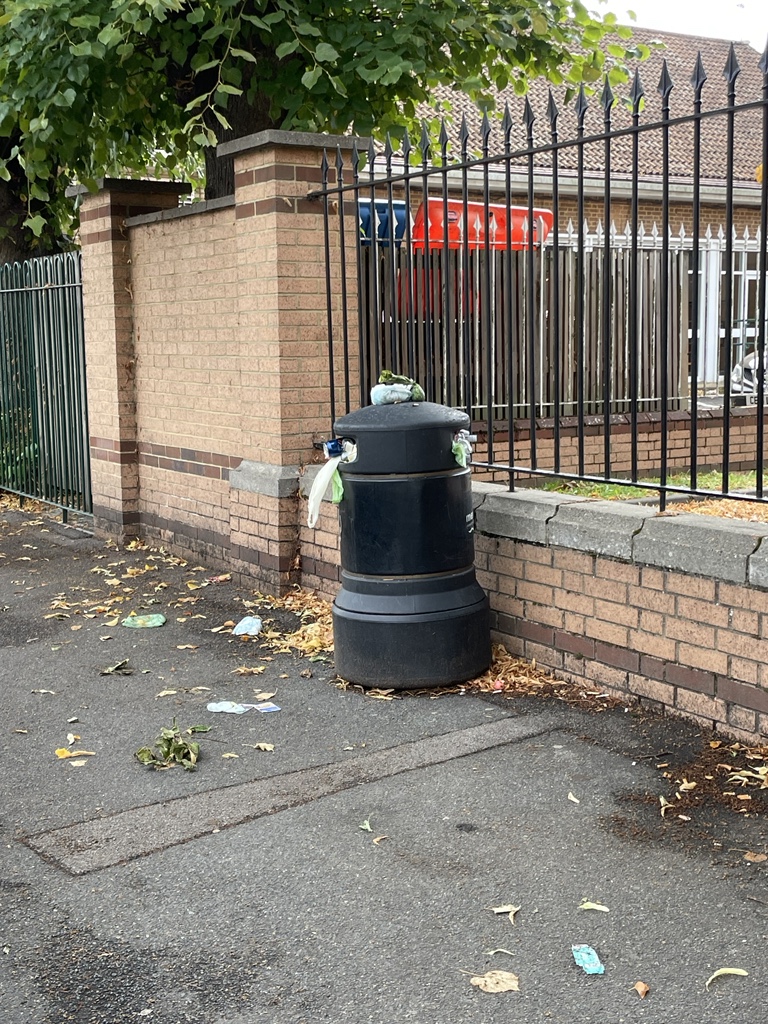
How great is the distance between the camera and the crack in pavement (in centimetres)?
386

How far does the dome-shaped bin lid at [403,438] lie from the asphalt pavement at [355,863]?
106 centimetres

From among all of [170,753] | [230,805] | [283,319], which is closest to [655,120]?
[283,319]

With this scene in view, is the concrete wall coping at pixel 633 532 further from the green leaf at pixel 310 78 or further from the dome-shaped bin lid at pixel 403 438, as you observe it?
the green leaf at pixel 310 78

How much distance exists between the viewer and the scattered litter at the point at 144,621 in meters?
6.85

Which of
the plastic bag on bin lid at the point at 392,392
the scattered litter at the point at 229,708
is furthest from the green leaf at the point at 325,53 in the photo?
the scattered litter at the point at 229,708

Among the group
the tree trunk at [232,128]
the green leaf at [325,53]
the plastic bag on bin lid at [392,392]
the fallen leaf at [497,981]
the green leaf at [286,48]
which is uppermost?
the green leaf at [286,48]

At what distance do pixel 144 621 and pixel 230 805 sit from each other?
9.52 ft

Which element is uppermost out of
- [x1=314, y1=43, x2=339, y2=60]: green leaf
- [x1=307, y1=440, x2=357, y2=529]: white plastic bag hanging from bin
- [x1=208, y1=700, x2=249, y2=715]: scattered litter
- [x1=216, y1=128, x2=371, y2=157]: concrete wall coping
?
[x1=314, y1=43, x2=339, y2=60]: green leaf

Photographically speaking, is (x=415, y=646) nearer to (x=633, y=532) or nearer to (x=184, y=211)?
(x=633, y=532)

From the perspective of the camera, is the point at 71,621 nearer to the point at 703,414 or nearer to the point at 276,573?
the point at 276,573

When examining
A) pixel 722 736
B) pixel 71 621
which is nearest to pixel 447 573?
pixel 722 736

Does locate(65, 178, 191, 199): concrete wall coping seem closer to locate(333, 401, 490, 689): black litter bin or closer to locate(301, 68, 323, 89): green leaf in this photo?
locate(301, 68, 323, 89): green leaf

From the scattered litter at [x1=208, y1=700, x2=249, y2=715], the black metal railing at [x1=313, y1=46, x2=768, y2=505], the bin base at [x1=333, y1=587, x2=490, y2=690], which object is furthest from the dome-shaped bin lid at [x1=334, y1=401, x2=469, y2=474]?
the scattered litter at [x1=208, y1=700, x2=249, y2=715]

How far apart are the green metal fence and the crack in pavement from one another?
6.25 m
